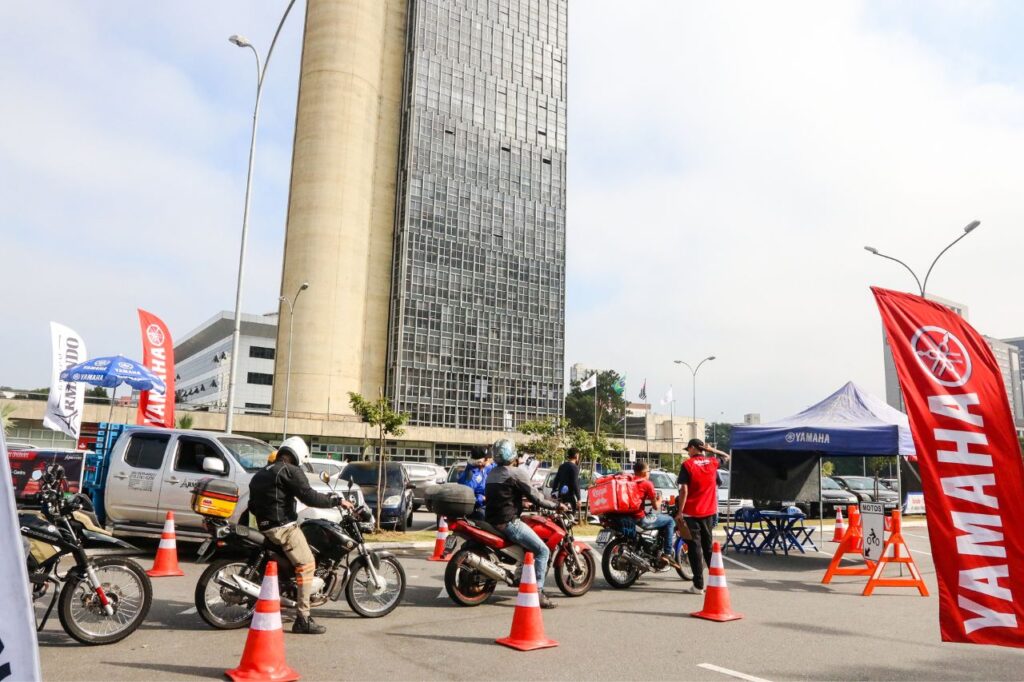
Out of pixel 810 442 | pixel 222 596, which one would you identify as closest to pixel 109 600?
pixel 222 596

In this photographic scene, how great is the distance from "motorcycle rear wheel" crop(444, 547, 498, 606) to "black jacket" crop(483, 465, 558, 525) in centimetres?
51

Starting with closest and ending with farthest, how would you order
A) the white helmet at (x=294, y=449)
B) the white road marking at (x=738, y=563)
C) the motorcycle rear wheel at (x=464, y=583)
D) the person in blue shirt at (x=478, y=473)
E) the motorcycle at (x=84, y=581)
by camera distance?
1. the motorcycle at (x=84, y=581)
2. the white helmet at (x=294, y=449)
3. the motorcycle rear wheel at (x=464, y=583)
4. the white road marking at (x=738, y=563)
5. the person in blue shirt at (x=478, y=473)

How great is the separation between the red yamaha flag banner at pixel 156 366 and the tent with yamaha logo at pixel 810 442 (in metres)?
13.3

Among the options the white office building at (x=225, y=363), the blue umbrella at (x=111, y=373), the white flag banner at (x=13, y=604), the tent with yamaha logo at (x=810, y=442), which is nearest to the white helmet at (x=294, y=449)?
the white flag banner at (x=13, y=604)

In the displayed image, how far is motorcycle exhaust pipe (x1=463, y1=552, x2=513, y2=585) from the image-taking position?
8.46m

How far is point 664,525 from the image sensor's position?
10.7 m

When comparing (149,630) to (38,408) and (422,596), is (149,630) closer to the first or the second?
(422,596)

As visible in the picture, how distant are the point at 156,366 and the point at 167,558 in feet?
34.5

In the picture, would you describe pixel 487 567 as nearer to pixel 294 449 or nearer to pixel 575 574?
pixel 575 574

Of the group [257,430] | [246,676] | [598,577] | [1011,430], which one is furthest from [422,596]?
[257,430]

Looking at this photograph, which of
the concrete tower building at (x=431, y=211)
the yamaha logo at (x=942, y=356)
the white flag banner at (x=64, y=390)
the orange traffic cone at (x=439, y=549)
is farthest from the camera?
the concrete tower building at (x=431, y=211)

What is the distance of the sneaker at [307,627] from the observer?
7.11 metres

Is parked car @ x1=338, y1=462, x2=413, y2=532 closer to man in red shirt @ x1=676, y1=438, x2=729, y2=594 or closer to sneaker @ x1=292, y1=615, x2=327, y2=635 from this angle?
man in red shirt @ x1=676, y1=438, x2=729, y2=594

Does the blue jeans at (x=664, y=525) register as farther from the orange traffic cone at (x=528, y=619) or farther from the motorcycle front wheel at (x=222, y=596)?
the motorcycle front wheel at (x=222, y=596)
